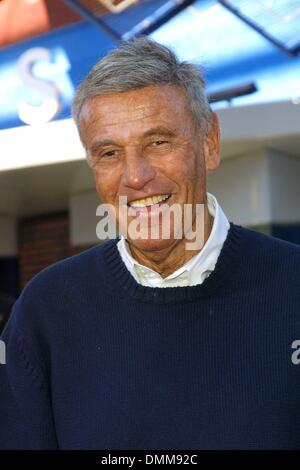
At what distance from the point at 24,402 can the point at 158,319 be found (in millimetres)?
381

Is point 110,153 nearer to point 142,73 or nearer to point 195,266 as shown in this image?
point 142,73

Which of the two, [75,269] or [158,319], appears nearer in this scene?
[158,319]

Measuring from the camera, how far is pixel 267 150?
5.39 m

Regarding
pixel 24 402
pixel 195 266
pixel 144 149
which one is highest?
pixel 144 149

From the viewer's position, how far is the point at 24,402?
6.24ft

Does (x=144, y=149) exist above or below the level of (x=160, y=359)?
above

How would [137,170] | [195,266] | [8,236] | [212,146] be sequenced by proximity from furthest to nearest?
[8,236] → [212,146] → [195,266] → [137,170]

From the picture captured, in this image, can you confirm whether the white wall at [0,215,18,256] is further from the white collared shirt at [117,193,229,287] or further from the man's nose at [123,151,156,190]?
the man's nose at [123,151,156,190]

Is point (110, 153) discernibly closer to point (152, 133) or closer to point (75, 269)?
point (152, 133)

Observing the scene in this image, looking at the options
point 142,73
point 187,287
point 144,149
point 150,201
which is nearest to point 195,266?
point 187,287

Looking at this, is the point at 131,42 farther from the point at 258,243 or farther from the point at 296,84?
the point at 296,84

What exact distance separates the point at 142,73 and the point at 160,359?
0.67m

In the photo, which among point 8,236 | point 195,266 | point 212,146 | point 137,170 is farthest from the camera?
point 8,236

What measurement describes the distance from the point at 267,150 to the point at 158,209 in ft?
11.9
